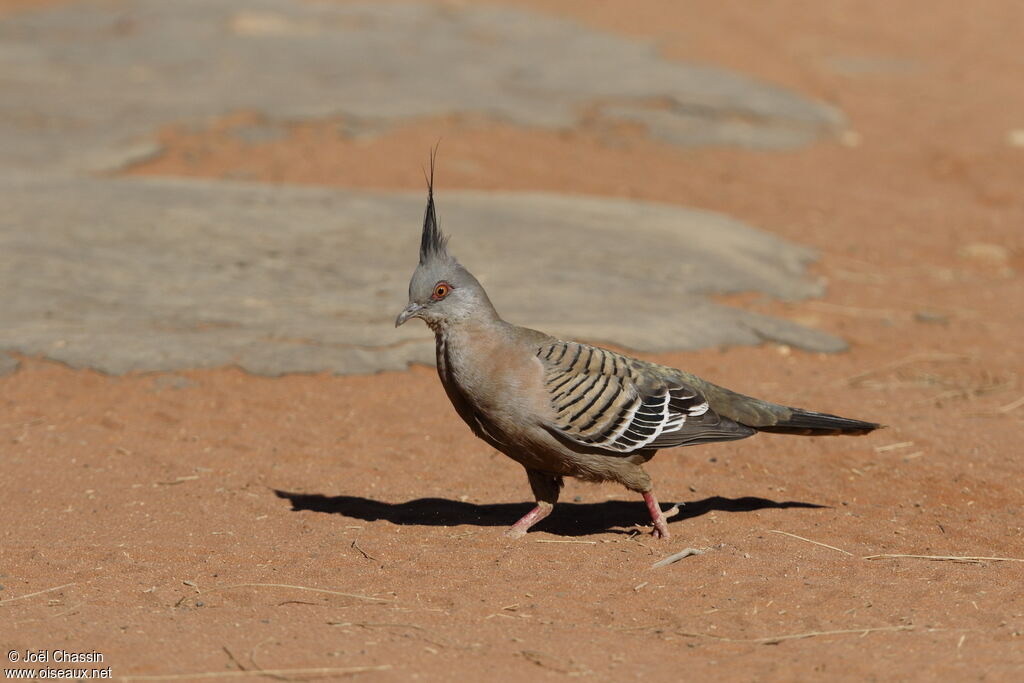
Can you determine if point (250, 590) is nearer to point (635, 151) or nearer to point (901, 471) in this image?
point (901, 471)

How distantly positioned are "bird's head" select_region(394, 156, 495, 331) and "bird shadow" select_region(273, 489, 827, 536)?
1214mm

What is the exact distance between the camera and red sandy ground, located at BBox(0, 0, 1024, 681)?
453 cm

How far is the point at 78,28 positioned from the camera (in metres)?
20.8

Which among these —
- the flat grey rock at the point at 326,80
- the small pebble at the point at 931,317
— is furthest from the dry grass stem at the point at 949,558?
the flat grey rock at the point at 326,80

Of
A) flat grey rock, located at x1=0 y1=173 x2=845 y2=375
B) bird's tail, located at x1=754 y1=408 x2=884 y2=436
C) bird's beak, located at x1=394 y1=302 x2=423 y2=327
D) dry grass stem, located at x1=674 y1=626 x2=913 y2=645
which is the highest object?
bird's beak, located at x1=394 y1=302 x2=423 y2=327

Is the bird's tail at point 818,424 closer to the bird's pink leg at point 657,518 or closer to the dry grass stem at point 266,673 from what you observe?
the bird's pink leg at point 657,518

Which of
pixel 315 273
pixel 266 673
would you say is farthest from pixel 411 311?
pixel 315 273

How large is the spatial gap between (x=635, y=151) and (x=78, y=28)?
10687mm

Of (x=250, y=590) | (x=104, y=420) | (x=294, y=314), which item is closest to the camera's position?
(x=250, y=590)

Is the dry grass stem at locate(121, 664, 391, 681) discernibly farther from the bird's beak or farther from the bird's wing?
the bird's beak

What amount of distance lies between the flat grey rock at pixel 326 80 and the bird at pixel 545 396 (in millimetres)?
9262

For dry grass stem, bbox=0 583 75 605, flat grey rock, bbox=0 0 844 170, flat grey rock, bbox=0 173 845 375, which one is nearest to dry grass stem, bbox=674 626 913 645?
dry grass stem, bbox=0 583 75 605

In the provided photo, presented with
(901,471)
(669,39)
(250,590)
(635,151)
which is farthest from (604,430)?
(669,39)

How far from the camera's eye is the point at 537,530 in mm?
6184
